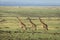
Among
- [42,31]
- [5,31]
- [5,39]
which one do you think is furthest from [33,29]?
[5,39]

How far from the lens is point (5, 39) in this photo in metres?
14.4

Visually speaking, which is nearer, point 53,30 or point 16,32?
point 16,32

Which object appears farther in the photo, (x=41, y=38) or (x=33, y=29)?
(x=33, y=29)

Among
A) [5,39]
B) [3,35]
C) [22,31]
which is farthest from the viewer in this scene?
[22,31]

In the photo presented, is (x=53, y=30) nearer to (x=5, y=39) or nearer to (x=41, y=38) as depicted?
(x=41, y=38)

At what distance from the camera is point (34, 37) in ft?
49.6

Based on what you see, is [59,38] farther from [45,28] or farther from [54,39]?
[45,28]

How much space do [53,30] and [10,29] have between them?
2.82 metres

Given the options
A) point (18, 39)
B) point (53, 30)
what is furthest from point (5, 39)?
point (53, 30)

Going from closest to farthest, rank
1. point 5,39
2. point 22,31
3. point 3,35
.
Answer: point 5,39, point 3,35, point 22,31

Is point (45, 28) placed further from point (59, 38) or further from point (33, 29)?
point (59, 38)

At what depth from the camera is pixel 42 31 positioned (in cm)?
1680

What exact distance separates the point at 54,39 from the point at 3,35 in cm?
297

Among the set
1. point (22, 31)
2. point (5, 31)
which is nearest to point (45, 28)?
point (22, 31)
